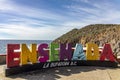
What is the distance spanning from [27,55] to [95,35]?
189ft

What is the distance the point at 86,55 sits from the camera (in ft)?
49.6

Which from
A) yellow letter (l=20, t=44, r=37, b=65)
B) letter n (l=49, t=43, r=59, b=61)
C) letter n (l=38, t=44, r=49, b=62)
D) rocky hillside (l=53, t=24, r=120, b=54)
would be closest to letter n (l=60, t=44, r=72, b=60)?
letter n (l=49, t=43, r=59, b=61)

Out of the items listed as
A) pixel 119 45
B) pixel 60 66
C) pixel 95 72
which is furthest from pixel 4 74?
pixel 119 45

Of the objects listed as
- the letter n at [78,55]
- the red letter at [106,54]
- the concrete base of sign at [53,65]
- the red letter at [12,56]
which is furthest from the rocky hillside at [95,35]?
the red letter at [12,56]

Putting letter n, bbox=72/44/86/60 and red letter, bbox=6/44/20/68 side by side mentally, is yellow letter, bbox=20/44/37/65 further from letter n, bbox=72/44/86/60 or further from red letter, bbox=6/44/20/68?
letter n, bbox=72/44/86/60

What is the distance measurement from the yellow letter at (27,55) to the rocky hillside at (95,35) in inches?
1630

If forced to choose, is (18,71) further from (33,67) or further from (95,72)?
(95,72)

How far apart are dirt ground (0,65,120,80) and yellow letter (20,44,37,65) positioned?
620 mm

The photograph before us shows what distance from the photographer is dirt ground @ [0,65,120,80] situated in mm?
11922

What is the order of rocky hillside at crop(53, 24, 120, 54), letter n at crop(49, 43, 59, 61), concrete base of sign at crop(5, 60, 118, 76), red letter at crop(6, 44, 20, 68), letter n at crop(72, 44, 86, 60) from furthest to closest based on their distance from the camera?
rocky hillside at crop(53, 24, 120, 54) → letter n at crop(72, 44, 86, 60) → letter n at crop(49, 43, 59, 61) → concrete base of sign at crop(5, 60, 118, 76) → red letter at crop(6, 44, 20, 68)

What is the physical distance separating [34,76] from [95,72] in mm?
3295

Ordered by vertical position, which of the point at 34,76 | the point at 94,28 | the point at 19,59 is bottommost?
the point at 34,76

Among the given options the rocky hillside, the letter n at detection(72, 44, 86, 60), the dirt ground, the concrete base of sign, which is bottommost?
the dirt ground

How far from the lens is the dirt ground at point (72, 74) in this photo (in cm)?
1192
